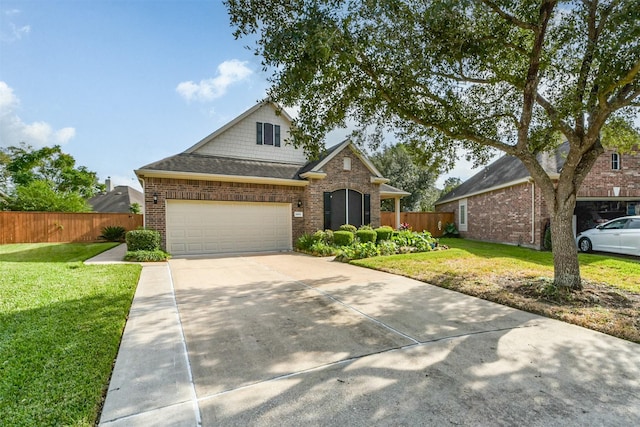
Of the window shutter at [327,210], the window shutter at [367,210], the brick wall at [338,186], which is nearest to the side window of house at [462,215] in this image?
the brick wall at [338,186]

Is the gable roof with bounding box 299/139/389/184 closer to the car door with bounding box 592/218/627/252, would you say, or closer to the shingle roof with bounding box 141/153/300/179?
the shingle roof with bounding box 141/153/300/179

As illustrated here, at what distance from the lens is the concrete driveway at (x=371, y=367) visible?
2.32 metres

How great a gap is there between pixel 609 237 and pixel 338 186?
33.7ft

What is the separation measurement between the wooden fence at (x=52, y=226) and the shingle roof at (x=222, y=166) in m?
8.06

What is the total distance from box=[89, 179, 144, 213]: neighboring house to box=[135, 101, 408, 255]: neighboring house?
50.8ft

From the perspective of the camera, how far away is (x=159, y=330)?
158 inches

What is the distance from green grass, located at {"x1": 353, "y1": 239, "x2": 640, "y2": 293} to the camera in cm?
707

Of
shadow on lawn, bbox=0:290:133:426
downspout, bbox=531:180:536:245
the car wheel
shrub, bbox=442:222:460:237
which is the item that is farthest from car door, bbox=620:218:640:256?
shadow on lawn, bbox=0:290:133:426

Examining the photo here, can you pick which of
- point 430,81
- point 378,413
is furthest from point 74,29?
point 378,413

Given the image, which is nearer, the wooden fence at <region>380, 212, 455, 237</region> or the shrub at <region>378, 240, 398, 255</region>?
the shrub at <region>378, 240, 398, 255</region>

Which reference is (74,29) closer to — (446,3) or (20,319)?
(20,319)

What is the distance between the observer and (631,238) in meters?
10.4

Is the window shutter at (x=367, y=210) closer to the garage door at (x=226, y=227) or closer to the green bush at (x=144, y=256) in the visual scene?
the garage door at (x=226, y=227)

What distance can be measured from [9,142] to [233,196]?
28.0 meters
